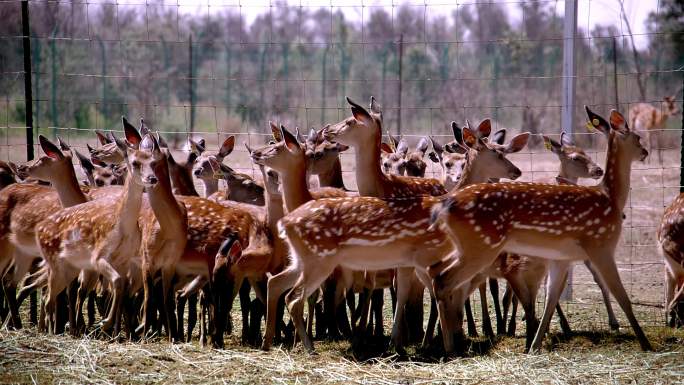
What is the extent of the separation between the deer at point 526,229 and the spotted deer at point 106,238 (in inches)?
92.0

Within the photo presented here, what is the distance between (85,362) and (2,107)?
1518cm

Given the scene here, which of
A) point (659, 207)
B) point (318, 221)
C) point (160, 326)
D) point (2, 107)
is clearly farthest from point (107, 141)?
point (2, 107)

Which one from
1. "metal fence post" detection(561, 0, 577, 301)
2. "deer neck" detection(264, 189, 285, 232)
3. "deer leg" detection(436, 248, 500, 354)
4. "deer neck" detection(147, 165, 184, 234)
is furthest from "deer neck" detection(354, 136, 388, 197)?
"metal fence post" detection(561, 0, 577, 301)

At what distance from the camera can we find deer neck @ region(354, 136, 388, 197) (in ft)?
31.1

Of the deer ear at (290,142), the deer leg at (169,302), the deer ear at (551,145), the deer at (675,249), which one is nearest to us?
the deer leg at (169,302)

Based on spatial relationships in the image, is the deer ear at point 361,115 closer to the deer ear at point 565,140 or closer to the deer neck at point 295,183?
the deer neck at point 295,183

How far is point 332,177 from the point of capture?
11.3m

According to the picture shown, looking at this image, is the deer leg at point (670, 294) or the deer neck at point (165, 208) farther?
the deer leg at point (670, 294)

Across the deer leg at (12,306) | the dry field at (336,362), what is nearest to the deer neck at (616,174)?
the dry field at (336,362)

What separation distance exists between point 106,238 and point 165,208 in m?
0.59

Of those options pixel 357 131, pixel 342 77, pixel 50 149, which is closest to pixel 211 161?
pixel 50 149

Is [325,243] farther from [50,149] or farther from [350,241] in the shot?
[50,149]

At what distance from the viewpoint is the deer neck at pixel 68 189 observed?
399 inches

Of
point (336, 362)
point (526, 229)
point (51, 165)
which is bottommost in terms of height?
point (336, 362)
